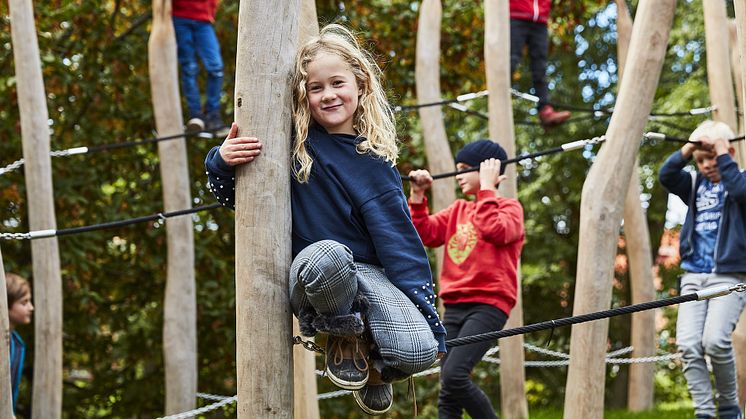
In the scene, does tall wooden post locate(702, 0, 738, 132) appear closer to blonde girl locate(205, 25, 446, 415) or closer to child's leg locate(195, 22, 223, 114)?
child's leg locate(195, 22, 223, 114)

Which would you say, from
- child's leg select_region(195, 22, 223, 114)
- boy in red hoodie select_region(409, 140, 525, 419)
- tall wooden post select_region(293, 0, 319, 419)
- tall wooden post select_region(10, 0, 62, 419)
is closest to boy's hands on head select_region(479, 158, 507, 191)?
boy in red hoodie select_region(409, 140, 525, 419)

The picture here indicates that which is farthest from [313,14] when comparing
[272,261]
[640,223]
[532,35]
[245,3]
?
[640,223]

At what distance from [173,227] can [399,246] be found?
14.7 ft

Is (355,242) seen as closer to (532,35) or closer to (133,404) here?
(532,35)

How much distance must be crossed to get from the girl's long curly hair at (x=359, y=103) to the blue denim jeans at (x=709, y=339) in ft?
8.02

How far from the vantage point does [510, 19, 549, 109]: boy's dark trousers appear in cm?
771

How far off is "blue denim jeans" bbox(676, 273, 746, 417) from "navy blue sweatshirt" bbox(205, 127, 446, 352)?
2470 millimetres

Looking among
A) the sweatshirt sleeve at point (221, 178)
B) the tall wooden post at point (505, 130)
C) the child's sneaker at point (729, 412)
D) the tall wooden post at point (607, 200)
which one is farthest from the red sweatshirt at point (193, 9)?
the sweatshirt sleeve at point (221, 178)

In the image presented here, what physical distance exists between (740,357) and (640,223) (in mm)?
1728

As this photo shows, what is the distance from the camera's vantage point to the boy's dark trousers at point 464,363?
14.9 feet

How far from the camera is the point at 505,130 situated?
6684 mm

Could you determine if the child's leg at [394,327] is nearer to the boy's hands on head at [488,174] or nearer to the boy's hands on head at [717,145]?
the boy's hands on head at [488,174]

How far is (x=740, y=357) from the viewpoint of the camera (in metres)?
6.21

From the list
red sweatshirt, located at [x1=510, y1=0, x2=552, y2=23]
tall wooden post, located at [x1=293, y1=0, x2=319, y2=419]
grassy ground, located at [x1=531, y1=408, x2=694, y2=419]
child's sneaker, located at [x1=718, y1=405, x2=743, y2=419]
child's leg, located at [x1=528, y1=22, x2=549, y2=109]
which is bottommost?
grassy ground, located at [x1=531, y1=408, x2=694, y2=419]
